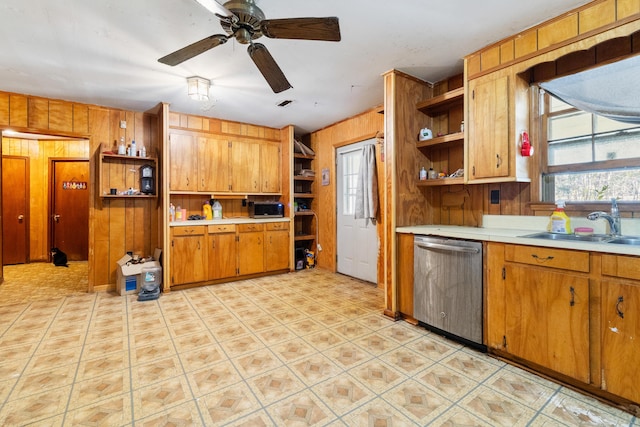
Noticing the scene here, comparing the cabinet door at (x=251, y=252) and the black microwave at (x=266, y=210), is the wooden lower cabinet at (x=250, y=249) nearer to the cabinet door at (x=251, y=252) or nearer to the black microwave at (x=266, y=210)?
the cabinet door at (x=251, y=252)

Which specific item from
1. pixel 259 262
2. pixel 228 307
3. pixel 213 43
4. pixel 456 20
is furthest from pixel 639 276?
pixel 259 262

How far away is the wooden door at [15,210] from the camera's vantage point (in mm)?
5516

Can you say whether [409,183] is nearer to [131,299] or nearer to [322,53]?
[322,53]

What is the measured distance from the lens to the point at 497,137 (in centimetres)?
244

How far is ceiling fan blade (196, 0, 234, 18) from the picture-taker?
1584 mm

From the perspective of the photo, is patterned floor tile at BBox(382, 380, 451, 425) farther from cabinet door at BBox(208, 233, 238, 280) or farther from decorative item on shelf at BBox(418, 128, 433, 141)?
cabinet door at BBox(208, 233, 238, 280)

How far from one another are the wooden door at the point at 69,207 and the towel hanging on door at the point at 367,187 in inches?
226

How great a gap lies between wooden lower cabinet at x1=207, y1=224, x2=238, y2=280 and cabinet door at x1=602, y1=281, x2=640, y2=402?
4025 millimetres

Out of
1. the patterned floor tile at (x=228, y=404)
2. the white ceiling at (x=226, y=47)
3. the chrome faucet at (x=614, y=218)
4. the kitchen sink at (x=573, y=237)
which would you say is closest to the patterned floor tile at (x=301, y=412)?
the patterned floor tile at (x=228, y=404)

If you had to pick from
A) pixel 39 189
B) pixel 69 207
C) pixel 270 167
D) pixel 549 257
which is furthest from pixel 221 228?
pixel 39 189

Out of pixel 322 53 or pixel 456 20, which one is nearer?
pixel 456 20

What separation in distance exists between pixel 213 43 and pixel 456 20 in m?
1.77

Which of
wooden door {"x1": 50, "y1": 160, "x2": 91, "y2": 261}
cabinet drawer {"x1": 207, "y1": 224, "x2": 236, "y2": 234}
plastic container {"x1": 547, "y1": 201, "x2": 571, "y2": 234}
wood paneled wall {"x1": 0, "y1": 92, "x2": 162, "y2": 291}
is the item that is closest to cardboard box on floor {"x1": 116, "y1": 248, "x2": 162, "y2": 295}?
wood paneled wall {"x1": 0, "y1": 92, "x2": 162, "y2": 291}

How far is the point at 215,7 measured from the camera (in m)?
1.65
